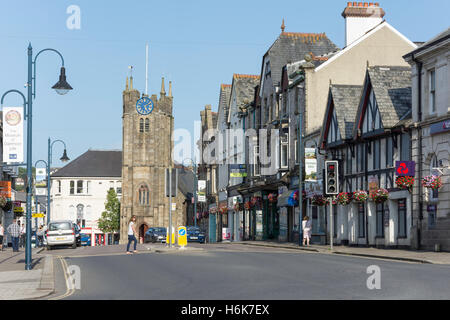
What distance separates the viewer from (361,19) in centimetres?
5097

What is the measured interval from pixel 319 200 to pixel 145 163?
71.6 meters

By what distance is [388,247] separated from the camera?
120 feet

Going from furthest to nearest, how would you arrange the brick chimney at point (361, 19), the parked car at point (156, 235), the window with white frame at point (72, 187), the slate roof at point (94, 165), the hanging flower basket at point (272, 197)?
1. the slate roof at point (94, 165)
2. the window with white frame at point (72, 187)
3. the parked car at point (156, 235)
4. the hanging flower basket at point (272, 197)
5. the brick chimney at point (361, 19)

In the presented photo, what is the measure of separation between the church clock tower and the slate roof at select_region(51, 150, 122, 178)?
14326 mm

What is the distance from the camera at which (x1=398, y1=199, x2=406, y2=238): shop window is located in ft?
118

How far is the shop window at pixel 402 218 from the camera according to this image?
35.8 meters

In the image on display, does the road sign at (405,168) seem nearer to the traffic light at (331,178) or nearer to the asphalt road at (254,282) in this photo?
the traffic light at (331,178)

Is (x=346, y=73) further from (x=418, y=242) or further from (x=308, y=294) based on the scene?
(x=308, y=294)

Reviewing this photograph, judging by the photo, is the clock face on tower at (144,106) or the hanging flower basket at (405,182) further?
the clock face on tower at (144,106)

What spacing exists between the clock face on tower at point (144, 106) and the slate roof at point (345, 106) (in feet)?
238

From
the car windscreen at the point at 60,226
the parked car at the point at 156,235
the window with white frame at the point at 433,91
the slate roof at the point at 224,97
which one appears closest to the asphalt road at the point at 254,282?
the window with white frame at the point at 433,91
